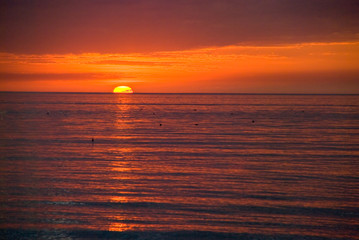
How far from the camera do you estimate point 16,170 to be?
27.2 m

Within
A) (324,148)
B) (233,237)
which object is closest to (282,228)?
(233,237)

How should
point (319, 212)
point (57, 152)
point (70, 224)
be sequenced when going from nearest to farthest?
point (70, 224), point (319, 212), point (57, 152)

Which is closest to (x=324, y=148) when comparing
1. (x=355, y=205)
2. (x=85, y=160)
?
(x=355, y=205)

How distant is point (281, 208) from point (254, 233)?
3778 mm

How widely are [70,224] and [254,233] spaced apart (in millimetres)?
8002

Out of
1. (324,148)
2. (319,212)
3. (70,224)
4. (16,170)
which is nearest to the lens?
(70,224)

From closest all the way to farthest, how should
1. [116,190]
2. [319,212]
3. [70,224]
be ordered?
[70,224] < [319,212] < [116,190]

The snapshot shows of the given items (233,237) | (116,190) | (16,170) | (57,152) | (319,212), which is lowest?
(233,237)

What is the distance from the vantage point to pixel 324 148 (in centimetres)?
3803

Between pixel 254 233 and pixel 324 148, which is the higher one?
pixel 324 148

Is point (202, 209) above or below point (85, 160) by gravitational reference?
below

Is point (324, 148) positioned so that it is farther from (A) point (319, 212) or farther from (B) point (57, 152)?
(B) point (57, 152)

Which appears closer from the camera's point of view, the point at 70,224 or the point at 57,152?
the point at 70,224

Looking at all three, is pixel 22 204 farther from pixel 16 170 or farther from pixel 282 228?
pixel 282 228
